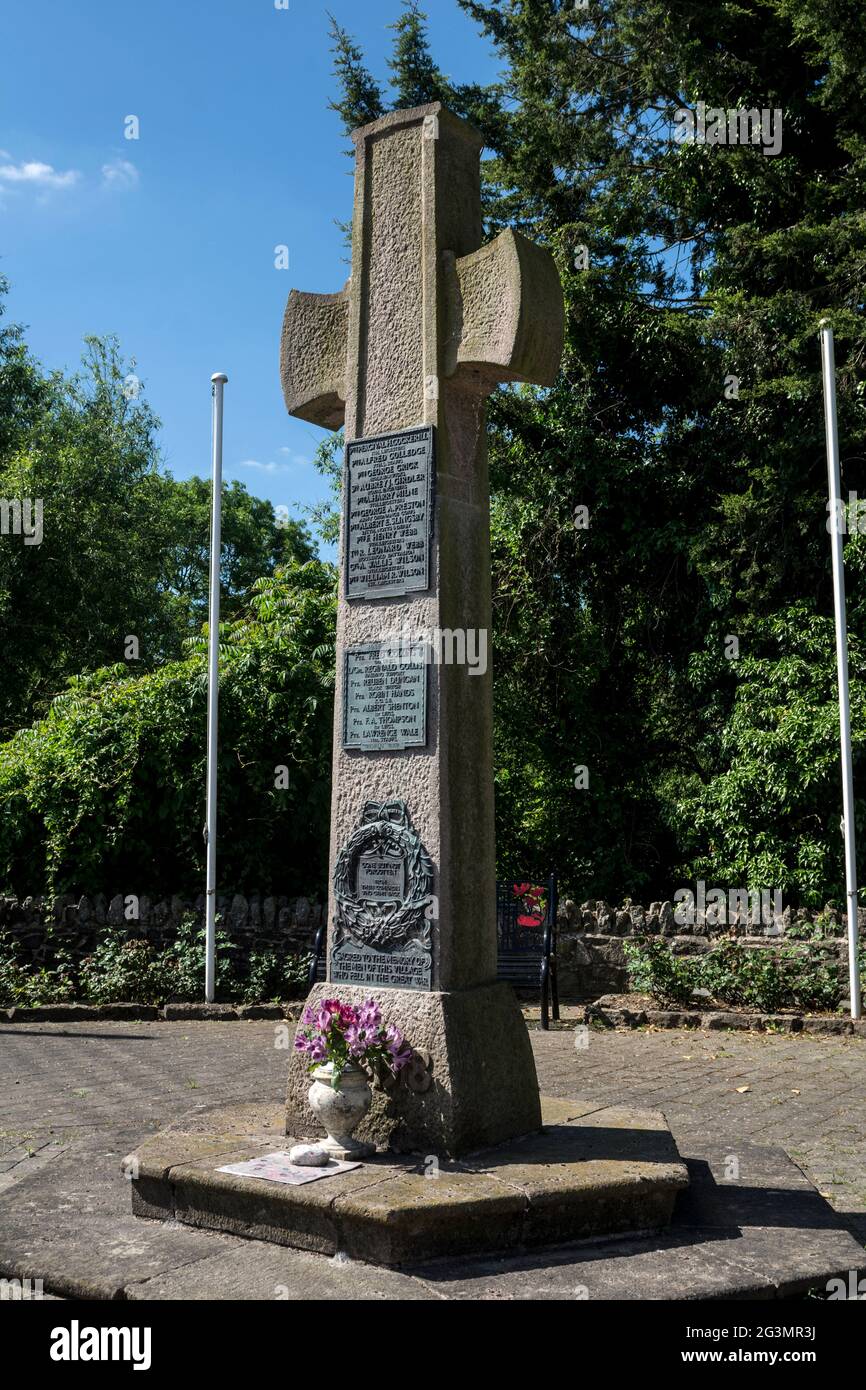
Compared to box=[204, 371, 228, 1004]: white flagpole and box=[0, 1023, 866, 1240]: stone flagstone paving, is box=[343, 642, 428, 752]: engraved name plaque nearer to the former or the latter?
box=[0, 1023, 866, 1240]: stone flagstone paving

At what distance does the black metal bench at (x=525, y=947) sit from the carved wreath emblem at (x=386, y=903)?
5.19 metres

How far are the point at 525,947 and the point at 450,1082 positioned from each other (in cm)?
645

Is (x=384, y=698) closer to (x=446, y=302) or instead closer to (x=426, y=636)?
(x=426, y=636)

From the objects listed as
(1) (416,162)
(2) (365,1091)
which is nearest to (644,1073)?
(2) (365,1091)

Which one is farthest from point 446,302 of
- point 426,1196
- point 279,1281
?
point 279,1281

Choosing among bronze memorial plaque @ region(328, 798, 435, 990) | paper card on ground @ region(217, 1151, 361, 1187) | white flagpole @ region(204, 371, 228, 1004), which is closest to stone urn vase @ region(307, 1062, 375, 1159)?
paper card on ground @ region(217, 1151, 361, 1187)

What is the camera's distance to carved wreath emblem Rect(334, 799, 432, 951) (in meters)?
4.75

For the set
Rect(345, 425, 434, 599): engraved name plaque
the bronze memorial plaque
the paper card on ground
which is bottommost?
the paper card on ground

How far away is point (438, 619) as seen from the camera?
482cm

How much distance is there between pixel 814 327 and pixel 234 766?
26.2 feet

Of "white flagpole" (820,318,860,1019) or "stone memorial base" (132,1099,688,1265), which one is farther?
"white flagpole" (820,318,860,1019)

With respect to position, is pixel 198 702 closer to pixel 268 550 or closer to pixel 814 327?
pixel 814 327

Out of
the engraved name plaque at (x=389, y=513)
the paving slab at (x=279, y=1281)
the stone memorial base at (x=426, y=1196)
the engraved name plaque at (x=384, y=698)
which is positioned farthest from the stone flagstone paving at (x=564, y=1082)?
the engraved name plaque at (x=389, y=513)

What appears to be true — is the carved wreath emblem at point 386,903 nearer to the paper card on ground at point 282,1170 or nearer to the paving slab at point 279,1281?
the paper card on ground at point 282,1170
